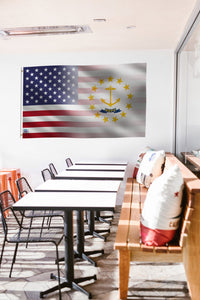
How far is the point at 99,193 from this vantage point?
3.21 meters

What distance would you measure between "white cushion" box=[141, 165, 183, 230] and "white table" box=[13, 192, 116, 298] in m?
0.32

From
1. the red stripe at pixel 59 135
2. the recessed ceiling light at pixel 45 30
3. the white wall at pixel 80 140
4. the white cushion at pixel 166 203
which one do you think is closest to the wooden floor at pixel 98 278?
the white cushion at pixel 166 203

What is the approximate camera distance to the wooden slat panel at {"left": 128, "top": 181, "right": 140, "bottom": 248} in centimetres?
269

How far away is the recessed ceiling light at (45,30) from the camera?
191 inches

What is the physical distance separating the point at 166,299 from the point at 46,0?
10.6ft

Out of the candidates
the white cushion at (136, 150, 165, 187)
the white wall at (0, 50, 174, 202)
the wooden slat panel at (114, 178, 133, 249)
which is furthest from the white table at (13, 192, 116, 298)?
the white wall at (0, 50, 174, 202)

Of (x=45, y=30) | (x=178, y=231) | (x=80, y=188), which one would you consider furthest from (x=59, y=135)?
(x=178, y=231)

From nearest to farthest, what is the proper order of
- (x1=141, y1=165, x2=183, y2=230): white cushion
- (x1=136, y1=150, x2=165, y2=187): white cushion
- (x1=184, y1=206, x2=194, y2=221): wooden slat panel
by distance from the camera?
(x1=184, y1=206, x2=194, y2=221): wooden slat panel, (x1=141, y1=165, x2=183, y2=230): white cushion, (x1=136, y1=150, x2=165, y2=187): white cushion

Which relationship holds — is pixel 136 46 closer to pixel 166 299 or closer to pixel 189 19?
pixel 189 19

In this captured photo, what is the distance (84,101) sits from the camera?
6.42 meters

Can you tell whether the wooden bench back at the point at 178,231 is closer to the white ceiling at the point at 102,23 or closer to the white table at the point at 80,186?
the white table at the point at 80,186

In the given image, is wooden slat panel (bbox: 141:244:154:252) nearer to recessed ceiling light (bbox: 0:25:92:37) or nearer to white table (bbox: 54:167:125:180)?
white table (bbox: 54:167:125:180)

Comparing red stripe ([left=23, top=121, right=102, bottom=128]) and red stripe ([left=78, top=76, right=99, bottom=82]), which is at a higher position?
red stripe ([left=78, top=76, right=99, bottom=82])

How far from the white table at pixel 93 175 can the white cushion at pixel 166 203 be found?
1532mm
